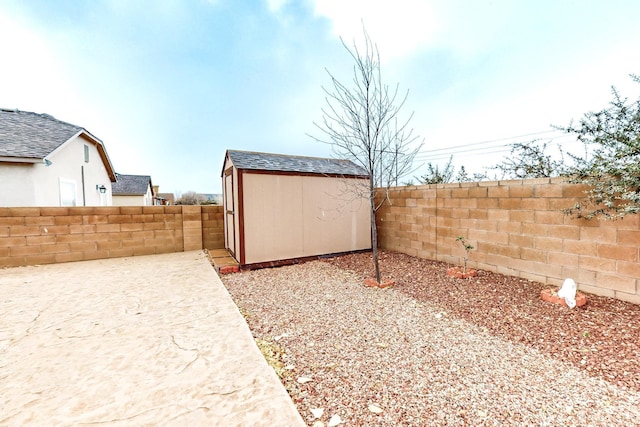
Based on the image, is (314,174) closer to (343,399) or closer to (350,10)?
(350,10)

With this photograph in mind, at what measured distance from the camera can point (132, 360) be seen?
7.42 feet

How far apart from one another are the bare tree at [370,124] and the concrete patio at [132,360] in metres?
2.60

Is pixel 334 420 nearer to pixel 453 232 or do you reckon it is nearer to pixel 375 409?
pixel 375 409

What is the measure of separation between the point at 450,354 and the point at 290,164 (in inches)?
188

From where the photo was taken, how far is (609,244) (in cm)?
329

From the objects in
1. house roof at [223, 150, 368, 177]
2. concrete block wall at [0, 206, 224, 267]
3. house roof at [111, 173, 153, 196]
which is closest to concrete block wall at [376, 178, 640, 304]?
house roof at [223, 150, 368, 177]

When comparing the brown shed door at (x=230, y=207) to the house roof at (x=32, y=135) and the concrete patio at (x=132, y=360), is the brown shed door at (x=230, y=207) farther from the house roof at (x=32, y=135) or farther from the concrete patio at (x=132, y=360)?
the house roof at (x=32, y=135)

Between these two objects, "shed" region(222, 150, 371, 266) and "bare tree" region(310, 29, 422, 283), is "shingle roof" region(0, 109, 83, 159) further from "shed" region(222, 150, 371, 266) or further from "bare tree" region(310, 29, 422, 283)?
"bare tree" region(310, 29, 422, 283)

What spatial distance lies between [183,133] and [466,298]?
44.7 ft

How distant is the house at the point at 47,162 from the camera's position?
6715 mm

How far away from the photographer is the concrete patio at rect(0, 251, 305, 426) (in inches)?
65.7

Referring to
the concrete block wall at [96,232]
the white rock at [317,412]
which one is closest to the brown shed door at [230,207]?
the concrete block wall at [96,232]

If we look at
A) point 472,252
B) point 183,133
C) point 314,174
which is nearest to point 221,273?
point 314,174

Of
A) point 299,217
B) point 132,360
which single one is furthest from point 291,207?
point 132,360
